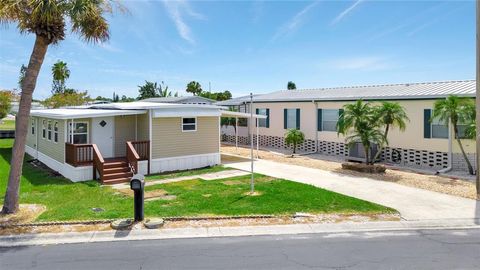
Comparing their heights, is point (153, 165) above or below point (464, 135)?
below

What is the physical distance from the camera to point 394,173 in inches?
651

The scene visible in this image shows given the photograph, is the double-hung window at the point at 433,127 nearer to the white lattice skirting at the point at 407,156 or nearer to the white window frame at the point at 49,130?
the white lattice skirting at the point at 407,156

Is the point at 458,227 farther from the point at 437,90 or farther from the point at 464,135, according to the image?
the point at 437,90

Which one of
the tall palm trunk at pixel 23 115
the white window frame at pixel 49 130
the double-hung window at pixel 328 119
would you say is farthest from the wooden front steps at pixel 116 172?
the double-hung window at pixel 328 119

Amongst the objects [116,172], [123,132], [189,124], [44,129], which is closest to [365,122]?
[189,124]

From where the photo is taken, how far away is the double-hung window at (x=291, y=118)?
81.8ft

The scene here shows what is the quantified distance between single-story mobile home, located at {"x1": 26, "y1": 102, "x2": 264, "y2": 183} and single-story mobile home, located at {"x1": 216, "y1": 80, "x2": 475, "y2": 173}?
214 inches

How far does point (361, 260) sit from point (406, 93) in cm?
1408

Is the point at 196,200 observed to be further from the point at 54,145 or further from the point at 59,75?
the point at 59,75

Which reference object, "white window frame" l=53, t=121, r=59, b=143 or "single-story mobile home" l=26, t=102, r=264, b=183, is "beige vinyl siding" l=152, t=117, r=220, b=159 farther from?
"white window frame" l=53, t=121, r=59, b=143

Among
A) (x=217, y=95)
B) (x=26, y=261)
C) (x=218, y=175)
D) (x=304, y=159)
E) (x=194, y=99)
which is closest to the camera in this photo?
(x=26, y=261)

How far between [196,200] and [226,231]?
2681mm

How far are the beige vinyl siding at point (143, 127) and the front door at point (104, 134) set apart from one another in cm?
113

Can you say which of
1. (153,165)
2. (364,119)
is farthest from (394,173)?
(153,165)
